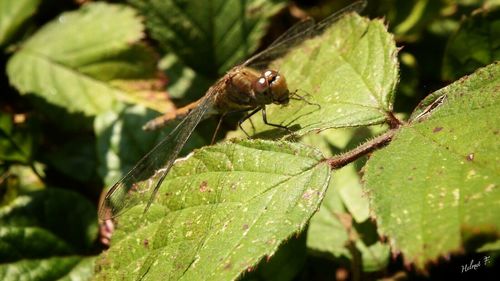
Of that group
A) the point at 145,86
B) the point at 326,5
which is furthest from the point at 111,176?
the point at 326,5

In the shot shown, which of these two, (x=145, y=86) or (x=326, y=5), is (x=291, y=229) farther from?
(x=326, y=5)

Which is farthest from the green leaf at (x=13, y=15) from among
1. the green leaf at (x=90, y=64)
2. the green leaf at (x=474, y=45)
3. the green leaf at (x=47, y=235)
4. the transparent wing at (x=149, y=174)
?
the green leaf at (x=474, y=45)

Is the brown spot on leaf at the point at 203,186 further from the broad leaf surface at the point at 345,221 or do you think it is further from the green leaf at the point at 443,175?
the broad leaf surface at the point at 345,221

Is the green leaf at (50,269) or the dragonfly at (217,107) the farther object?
the green leaf at (50,269)

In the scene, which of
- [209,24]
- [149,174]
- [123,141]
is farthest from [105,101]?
[149,174]

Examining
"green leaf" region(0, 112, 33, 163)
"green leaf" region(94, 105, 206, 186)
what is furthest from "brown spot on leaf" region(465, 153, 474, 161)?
"green leaf" region(0, 112, 33, 163)

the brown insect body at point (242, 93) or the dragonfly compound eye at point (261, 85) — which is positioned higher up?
the dragonfly compound eye at point (261, 85)
